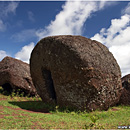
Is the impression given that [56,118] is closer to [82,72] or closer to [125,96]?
[82,72]

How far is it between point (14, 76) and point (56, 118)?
8.31 metres

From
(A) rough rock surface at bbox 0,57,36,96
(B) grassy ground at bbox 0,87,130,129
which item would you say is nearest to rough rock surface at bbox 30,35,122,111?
(B) grassy ground at bbox 0,87,130,129

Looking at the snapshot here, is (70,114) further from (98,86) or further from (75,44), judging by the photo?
(75,44)

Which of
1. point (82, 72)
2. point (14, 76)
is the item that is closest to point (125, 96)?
point (82, 72)

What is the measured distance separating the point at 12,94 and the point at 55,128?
9.21 m

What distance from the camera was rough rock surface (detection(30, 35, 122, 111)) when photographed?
28.1 ft

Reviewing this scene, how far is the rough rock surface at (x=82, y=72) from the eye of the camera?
28.1 ft

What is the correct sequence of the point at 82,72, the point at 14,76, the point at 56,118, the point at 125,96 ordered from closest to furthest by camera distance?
the point at 56,118 → the point at 82,72 → the point at 125,96 → the point at 14,76

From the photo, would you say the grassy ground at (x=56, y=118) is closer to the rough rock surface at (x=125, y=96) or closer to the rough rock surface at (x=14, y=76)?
the rough rock surface at (x=125, y=96)

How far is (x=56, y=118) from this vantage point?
23.1 feet

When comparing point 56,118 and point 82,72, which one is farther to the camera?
point 82,72

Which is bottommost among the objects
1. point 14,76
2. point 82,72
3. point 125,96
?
point 125,96

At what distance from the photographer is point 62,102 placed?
934cm

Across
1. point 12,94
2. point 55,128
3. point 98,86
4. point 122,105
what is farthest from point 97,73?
point 12,94
